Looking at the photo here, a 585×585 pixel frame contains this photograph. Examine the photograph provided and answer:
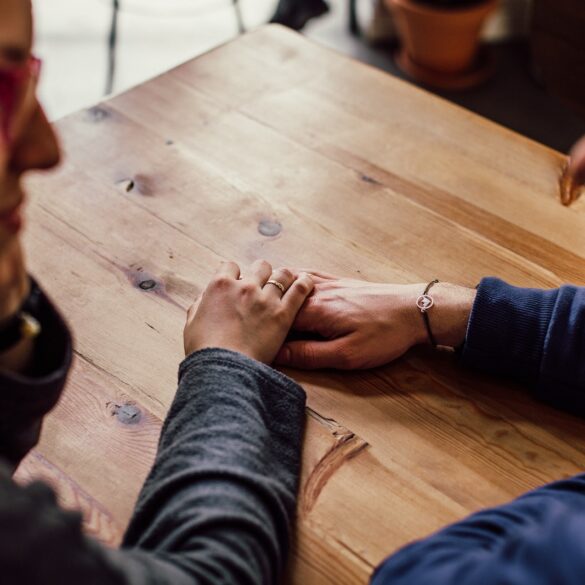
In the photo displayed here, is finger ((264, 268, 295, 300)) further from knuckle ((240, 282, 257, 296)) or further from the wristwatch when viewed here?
the wristwatch

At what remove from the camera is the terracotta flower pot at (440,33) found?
2.44 m

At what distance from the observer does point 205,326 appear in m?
0.96

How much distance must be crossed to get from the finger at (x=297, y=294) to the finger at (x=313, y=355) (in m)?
0.05

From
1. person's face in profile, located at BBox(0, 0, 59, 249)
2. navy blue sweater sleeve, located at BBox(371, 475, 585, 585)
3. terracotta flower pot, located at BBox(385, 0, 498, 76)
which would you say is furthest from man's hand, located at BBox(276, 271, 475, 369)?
terracotta flower pot, located at BBox(385, 0, 498, 76)

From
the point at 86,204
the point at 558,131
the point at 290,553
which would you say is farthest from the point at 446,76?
the point at 290,553

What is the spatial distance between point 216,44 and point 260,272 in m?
1.65

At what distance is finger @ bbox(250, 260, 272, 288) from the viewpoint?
1.04 metres

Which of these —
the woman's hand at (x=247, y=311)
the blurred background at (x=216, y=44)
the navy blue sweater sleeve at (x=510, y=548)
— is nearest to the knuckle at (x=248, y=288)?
the woman's hand at (x=247, y=311)


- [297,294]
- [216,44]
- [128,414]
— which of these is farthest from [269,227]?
[216,44]

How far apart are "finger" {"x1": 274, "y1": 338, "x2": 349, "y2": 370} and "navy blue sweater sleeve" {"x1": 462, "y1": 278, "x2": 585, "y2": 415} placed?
0.50ft

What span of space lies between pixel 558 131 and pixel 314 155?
1348 millimetres

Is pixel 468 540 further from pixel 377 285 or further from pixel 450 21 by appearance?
pixel 450 21

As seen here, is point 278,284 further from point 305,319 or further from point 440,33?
point 440,33

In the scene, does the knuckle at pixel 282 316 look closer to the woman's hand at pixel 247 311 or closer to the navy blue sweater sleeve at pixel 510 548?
the woman's hand at pixel 247 311
